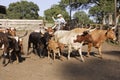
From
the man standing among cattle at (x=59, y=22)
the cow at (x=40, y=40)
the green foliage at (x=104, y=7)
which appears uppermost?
the green foliage at (x=104, y=7)

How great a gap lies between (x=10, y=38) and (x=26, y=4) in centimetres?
9526

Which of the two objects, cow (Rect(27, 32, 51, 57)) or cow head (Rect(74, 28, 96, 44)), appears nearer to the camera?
cow head (Rect(74, 28, 96, 44))

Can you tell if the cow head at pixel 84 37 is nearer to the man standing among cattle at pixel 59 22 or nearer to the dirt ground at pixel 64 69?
the dirt ground at pixel 64 69

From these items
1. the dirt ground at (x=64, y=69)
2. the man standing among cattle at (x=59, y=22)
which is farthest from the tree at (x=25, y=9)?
the dirt ground at (x=64, y=69)

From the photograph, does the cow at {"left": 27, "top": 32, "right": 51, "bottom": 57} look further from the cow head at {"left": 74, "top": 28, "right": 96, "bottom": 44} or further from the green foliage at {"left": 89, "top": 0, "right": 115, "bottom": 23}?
the green foliage at {"left": 89, "top": 0, "right": 115, "bottom": 23}

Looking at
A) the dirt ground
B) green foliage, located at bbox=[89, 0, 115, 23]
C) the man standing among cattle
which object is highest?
green foliage, located at bbox=[89, 0, 115, 23]

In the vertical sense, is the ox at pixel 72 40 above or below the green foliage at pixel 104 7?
below

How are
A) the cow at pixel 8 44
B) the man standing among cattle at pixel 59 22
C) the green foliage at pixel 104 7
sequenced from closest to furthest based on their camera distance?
the cow at pixel 8 44
the man standing among cattle at pixel 59 22
the green foliage at pixel 104 7

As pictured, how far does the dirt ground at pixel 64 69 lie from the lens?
12164mm

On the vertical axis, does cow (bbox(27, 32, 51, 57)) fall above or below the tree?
below

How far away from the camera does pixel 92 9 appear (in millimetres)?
Answer: 56594

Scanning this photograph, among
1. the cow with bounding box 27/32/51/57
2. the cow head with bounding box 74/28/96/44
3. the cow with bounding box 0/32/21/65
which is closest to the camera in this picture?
the cow with bounding box 0/32/21/65

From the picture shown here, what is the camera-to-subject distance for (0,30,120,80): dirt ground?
39.9ft

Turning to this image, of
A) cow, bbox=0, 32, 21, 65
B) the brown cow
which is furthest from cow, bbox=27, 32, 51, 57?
the brown cow
